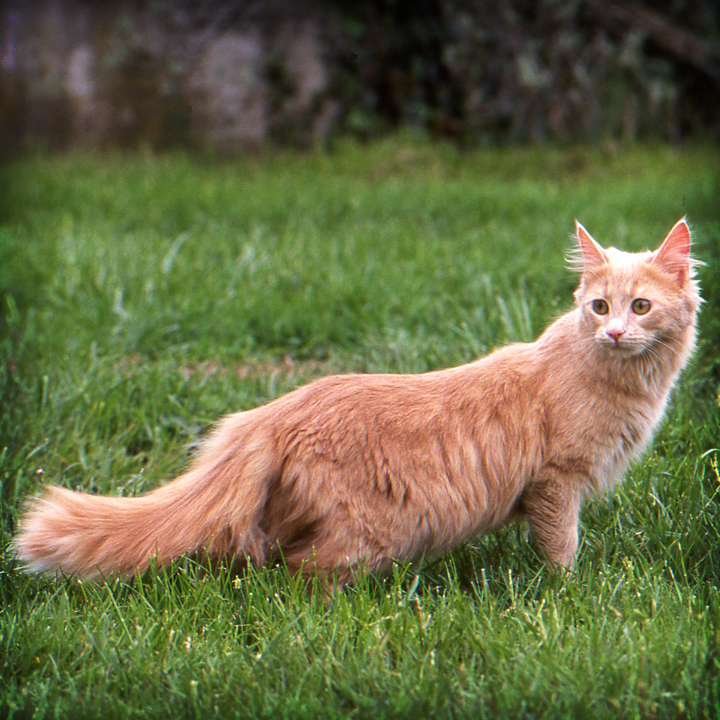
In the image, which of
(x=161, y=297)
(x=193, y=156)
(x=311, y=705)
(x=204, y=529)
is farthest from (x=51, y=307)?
(x=193, y=156)

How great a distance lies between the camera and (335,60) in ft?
26.2

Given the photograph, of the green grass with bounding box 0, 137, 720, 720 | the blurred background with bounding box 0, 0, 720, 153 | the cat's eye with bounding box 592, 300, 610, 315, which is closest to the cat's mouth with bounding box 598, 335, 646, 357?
the cat's eye with bounding box 592, 300, 610, 315

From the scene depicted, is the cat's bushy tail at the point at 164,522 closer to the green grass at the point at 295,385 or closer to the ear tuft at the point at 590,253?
the green grass at the point at 295,385

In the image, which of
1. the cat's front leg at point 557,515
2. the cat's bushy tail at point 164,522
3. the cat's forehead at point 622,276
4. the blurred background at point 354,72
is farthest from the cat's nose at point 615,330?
the blurred background at point 354,72

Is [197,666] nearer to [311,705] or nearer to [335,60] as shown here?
[311,705]

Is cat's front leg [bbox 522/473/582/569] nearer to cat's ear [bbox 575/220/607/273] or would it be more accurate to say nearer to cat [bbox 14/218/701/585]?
cat [bbox 14/218/701/585]

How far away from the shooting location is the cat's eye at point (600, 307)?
239 centimetres

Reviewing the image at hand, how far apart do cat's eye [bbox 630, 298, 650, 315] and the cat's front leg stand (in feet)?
1.62

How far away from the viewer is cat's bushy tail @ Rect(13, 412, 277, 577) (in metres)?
2.20

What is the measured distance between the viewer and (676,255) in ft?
7.85

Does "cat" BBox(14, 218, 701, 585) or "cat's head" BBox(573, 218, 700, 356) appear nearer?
"cat" BBox(14, 218, 701, 585)

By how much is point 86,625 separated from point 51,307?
2528mm

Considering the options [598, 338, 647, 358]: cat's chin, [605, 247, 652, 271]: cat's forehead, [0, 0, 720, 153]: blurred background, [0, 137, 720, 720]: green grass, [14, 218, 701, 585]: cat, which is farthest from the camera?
[0, 0, 720, 153]: blurred background

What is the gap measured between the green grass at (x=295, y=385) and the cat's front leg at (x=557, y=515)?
8cm
